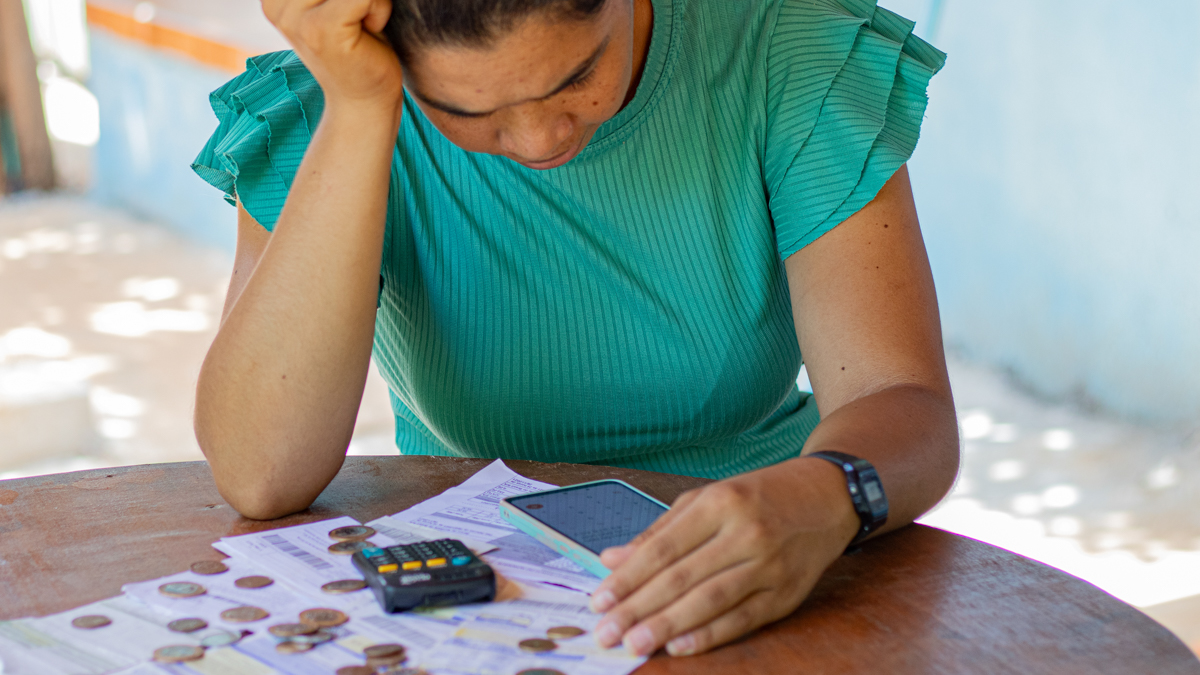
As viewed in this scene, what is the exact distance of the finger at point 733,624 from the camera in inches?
34.4

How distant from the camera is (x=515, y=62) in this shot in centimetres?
106

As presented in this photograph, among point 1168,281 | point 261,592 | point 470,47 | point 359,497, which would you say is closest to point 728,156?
point 470,47

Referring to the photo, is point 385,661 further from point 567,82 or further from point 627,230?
point 627,230

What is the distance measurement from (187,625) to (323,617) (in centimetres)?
11

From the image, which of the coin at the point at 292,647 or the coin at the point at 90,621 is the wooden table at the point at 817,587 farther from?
the coin at the point at 292,647

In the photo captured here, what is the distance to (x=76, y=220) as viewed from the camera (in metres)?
7.59

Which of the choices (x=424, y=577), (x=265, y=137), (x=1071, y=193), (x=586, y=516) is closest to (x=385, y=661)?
(x=424, y=577)

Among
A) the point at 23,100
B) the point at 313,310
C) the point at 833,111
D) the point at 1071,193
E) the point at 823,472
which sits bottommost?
the point at 1071,193

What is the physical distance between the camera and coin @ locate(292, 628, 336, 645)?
2.90 ft

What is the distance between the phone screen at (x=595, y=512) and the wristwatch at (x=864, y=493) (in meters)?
0.20

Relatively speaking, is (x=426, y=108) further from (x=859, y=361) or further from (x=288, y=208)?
(x=859, y=361)

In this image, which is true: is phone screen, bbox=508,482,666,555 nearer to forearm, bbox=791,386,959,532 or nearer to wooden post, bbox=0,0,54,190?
forearm, bbox=791,386,959,532

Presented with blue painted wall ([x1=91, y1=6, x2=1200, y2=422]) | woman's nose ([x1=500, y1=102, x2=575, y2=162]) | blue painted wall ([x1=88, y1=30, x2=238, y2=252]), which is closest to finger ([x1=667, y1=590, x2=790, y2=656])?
woman's nose ([x1=500, y1=102, x2=575, y2=162])

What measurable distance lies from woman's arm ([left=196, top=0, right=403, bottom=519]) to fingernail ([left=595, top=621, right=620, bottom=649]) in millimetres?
472
